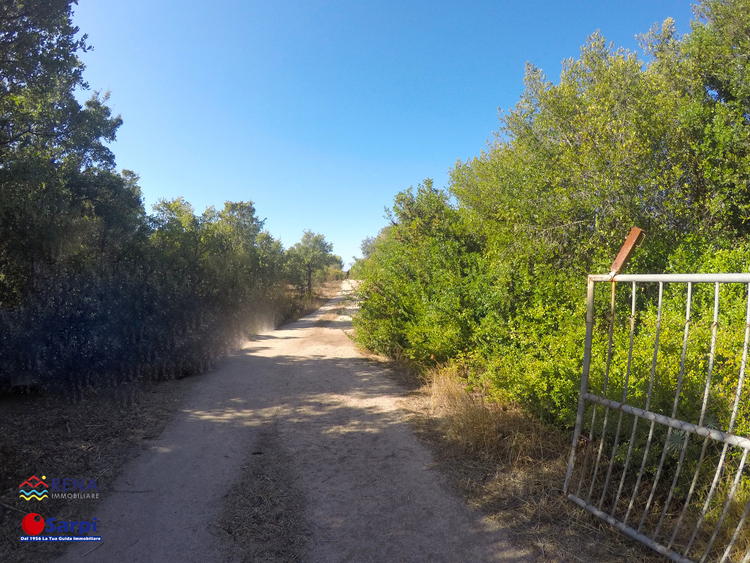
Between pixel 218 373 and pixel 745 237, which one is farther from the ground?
pixel 745 237

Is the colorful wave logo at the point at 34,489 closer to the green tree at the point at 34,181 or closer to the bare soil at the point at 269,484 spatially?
the bare soil at the point at 269,484

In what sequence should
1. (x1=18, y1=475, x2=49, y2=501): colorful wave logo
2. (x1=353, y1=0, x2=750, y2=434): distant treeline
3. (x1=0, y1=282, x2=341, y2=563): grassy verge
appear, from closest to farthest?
1. (x1=0, y1=282, x2=341, y2=563): grassy verge
2. (x1=18, y1=475, x2=49, y2=501): colorful wave logo
3. (x1=353, y1=0, x2=750, y2=434): distant treeline

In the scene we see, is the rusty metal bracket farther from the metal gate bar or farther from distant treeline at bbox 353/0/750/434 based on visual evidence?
distant treeline at bbox 353/0/750/434

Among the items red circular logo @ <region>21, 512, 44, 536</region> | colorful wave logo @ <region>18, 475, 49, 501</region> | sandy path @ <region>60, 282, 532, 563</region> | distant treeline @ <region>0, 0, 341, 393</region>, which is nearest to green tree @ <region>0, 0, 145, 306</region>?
distant treeline @ <region>0, 0, 341, 393</region>

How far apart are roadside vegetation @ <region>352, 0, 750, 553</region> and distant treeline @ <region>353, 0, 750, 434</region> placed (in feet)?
0.07

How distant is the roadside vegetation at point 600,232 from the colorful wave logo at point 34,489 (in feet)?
13.3

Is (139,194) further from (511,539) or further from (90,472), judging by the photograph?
(511,539)

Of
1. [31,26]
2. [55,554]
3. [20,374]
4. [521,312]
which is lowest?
[55,554]

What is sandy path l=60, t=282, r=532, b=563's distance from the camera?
9.57 ft

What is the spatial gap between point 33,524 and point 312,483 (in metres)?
2.23

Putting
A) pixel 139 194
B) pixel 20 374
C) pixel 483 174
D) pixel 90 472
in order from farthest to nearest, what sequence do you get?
1. pixel 139 194
2. pixel 483 174
3. pixel 20 374
4. pixel 90 472

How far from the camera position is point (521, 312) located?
520cm

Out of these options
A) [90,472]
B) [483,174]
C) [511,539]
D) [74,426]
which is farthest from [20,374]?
[483,174]

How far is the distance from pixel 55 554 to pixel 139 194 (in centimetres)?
1420
